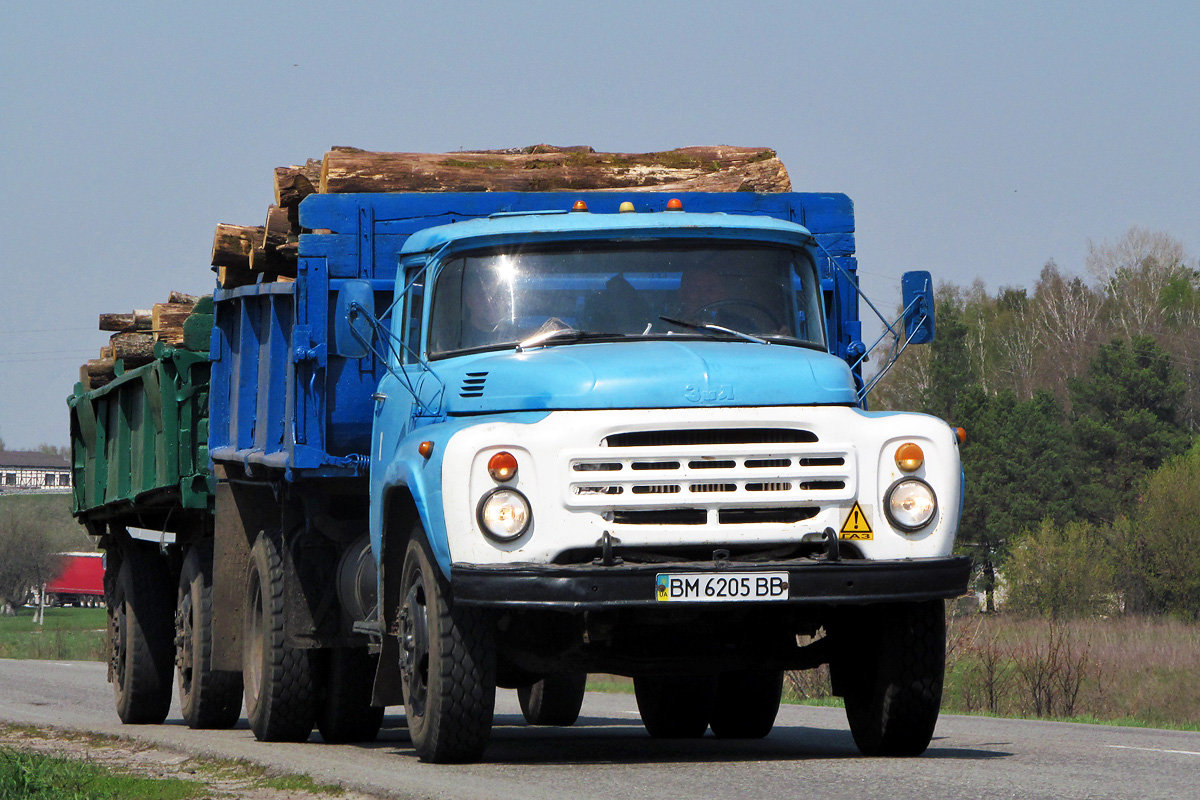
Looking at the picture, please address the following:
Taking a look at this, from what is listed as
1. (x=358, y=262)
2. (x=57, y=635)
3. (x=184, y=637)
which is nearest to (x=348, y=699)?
(x=358, y=262)

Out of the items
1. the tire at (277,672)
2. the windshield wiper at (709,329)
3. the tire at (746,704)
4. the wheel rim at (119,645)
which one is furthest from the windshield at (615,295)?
the wheel rim at (119,645)

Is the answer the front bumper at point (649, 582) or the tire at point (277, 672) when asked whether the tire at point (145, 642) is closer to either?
the tire at point (277, 672)

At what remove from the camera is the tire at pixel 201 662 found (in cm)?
1256

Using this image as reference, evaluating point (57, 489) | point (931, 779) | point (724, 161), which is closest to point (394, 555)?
point (931, 779)

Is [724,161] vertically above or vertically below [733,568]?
above

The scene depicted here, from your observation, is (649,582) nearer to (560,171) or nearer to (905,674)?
(905,674)

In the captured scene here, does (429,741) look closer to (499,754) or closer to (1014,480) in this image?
(499,754)

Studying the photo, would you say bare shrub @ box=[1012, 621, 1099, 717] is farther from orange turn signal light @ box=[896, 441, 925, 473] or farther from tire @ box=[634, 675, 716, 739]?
orange turn signal light @ box=[896, 441, 925, 473]

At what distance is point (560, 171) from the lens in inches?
436

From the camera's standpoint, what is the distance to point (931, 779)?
721 centimetres

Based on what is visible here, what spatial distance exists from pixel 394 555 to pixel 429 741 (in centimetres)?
108

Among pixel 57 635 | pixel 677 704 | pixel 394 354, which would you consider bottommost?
pixel 57 635

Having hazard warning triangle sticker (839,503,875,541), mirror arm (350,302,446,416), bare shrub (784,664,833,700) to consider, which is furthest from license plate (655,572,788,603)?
bare shrub (784,664,833,700)

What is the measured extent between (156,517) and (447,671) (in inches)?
302
